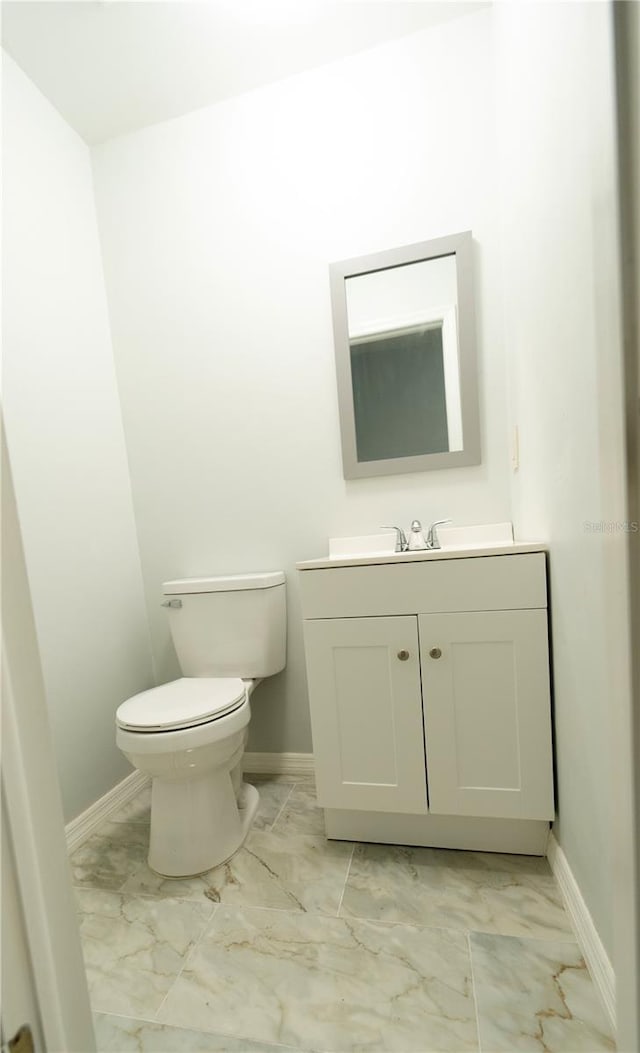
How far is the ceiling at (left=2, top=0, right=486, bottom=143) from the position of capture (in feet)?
4.08

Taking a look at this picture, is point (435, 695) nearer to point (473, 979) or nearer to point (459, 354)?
point (473, 979)

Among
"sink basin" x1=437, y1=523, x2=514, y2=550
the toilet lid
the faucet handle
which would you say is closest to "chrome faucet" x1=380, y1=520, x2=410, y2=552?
the faucet handle

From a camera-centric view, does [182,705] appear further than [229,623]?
No

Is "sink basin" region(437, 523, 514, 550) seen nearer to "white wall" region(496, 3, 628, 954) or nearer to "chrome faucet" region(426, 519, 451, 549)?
"chrome faucet" region(426, 519, 451, 549)

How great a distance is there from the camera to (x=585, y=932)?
2.78 feet

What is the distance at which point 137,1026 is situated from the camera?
0.79 meters

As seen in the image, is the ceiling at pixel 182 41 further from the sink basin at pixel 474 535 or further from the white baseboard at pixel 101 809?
the white baseboard at pixel 101 809

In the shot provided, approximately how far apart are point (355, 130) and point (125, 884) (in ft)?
7.68

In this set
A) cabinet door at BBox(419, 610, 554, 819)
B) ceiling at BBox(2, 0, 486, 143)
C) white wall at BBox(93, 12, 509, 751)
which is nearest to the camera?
cabinet door at BBox(419, 610, 554, 819)

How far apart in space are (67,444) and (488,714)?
1.52 m

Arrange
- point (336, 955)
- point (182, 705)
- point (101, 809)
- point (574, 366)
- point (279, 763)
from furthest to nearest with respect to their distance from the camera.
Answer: point (279, 763)
point (101, 809)
point (182, 705)
point (336, 955)
point (574, 366)

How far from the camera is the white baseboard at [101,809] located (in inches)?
51.9

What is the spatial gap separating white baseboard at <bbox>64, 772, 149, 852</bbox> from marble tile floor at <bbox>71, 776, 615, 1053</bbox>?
101mm

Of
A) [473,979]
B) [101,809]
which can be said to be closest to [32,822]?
[473,979]
